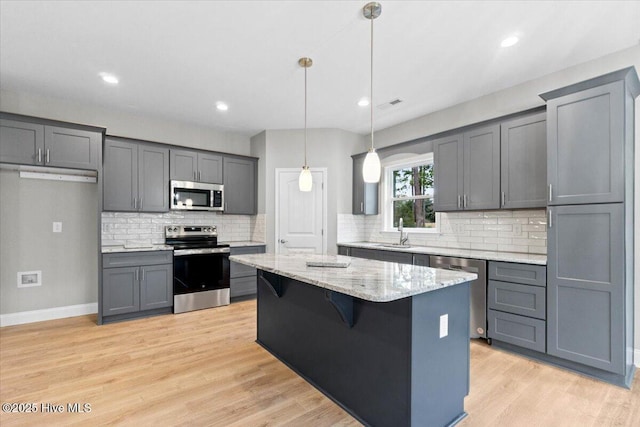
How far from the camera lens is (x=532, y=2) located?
2.14m

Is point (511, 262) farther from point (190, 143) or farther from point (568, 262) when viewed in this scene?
point (190, 143)

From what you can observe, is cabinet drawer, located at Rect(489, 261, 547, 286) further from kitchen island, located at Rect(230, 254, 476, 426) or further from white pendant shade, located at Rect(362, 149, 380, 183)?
white pendant shade, located at Rect(362, 149, 380, 183)

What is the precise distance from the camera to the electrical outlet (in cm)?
182

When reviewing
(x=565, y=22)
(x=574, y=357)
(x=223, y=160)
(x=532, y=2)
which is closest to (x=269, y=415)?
(x=574, y=357)

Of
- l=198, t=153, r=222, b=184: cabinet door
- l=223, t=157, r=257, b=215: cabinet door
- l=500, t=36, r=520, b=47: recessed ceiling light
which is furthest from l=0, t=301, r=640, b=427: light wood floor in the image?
l=500, t=36, r=520, b=47: recessed ceiling light

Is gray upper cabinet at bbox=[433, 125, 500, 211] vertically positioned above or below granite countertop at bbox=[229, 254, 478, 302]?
above

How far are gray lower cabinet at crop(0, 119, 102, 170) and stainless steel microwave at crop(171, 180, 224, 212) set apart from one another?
40.5 inches

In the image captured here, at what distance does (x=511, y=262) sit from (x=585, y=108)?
1.41 metres

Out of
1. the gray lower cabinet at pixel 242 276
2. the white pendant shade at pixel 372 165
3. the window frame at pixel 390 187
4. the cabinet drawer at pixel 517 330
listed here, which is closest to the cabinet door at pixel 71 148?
the gray lower cabinet at pixel 242 276

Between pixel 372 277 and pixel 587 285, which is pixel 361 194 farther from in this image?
pixel 372 277

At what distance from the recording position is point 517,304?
2879 millimetres

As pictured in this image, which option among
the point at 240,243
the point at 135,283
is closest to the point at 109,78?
the point at 135,283

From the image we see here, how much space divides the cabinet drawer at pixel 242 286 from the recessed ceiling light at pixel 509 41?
13.8 ft

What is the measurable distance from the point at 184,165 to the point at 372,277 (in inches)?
148
